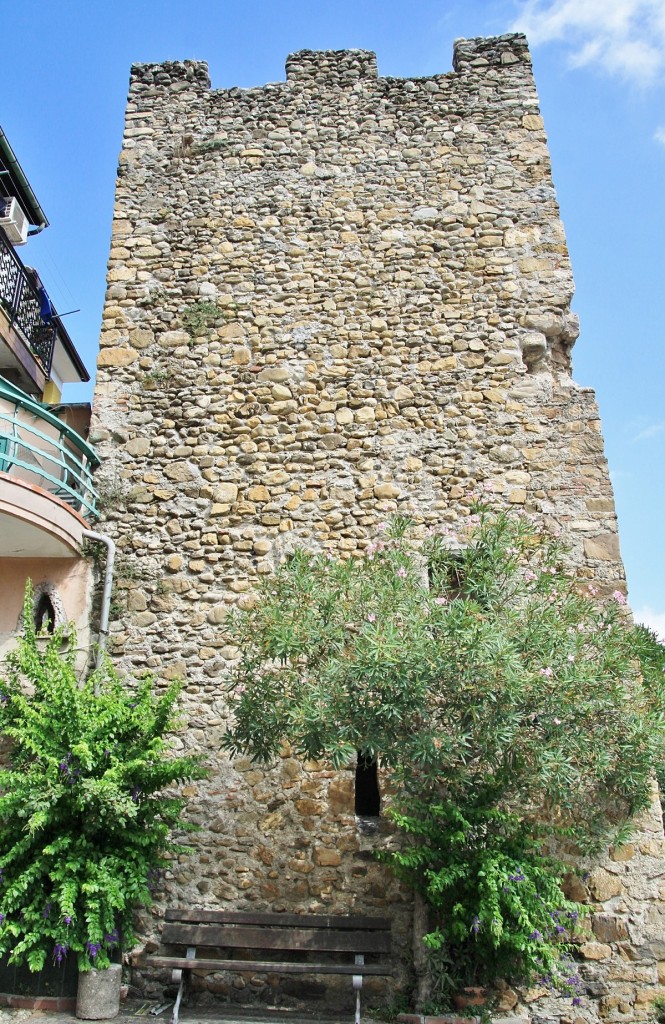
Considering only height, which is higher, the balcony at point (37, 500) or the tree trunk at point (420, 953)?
the balcony at point (37, 500)

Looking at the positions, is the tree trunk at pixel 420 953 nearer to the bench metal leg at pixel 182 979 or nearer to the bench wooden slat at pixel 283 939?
the bench wooden slat at pixel 283 939

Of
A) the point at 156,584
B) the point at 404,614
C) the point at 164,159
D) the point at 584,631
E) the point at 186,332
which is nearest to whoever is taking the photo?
the point at 404,614

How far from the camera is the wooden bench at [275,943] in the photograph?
209 inches

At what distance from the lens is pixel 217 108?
8.60 metres

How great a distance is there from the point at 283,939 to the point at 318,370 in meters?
4.59

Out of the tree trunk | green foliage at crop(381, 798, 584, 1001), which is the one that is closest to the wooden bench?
the tree trunk

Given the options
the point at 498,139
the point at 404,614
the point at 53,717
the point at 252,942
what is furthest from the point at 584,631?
the point at 498,139

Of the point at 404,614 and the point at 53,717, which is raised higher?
Answer: the point at 404,614

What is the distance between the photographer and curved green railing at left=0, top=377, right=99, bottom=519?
6.20m

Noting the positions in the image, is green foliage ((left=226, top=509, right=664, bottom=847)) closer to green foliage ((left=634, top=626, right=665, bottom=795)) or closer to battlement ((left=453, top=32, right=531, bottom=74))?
green foliage ((left=634, top=626, right=665, bottom=795))

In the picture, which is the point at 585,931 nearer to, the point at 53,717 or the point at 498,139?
the point at 53,717

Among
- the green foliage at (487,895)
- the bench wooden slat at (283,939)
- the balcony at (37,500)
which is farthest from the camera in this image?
the balcony at (37,500)

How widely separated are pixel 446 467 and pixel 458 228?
2486mm

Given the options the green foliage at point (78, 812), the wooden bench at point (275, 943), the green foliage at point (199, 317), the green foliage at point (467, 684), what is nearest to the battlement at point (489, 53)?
the green foliage at point (199, 317)
